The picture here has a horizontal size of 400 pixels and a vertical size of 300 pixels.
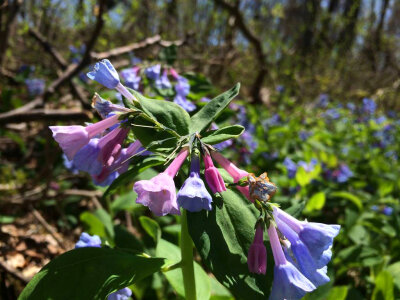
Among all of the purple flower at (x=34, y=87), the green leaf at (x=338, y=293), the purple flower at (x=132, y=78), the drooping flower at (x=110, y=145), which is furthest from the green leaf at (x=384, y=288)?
the purple flower at (x=34, y=87)

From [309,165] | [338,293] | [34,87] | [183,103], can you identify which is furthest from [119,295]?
[34,87]

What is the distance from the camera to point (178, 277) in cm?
130

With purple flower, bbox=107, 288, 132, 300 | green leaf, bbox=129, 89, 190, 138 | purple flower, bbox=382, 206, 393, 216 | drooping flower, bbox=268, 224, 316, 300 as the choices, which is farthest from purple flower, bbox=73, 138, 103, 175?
purple flower, bbox=382, 206, 393, 216

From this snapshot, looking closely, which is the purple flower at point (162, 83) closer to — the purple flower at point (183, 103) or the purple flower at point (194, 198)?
the purple flower at point (183, 103)

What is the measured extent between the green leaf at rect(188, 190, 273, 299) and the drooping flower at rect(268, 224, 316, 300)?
0.17 ft

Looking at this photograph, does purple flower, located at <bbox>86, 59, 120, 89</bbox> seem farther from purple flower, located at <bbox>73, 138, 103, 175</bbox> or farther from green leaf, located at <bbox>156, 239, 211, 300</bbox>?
green leaf, located at <bbox>156, 239, 211, 300</bbox>

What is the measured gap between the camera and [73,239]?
270cm

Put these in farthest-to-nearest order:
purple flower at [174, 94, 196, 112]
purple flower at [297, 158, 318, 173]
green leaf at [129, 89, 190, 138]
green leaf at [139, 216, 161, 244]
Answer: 1. purple flower at [297, 158, 318, 173]
2. purple flower at [174, 94, 196, 112]
3. green leaf at [139, 216, 161, 244]
4. green leaf at [129, 89, 190, 138]

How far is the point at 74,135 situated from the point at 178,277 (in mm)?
633

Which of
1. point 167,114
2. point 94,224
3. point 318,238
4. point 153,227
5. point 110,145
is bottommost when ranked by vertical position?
point 94,224

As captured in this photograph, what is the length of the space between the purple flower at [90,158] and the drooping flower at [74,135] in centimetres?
2

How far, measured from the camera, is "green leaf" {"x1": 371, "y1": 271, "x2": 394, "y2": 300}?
4.74 feet

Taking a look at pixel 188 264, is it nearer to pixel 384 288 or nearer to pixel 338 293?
pixel 338 293

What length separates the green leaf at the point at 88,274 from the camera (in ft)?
3.00
